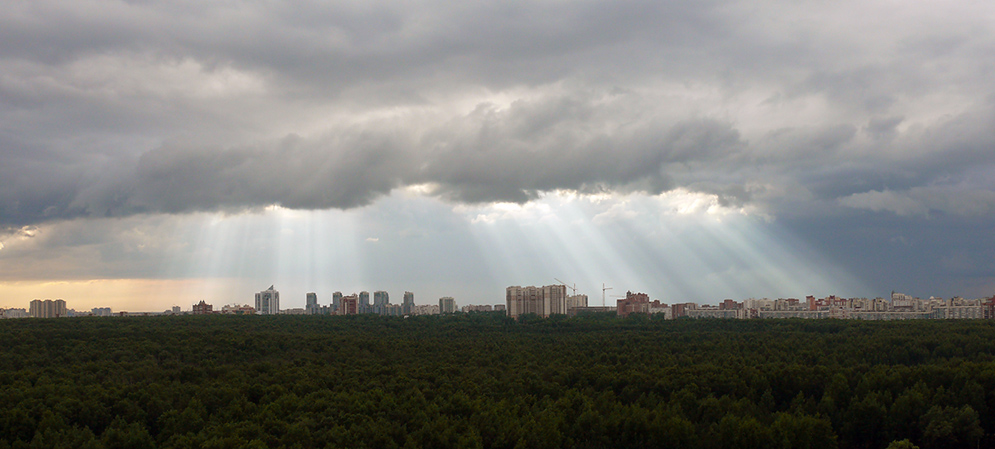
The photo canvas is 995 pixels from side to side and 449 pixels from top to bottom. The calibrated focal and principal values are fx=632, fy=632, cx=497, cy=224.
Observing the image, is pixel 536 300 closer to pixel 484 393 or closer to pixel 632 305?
pixel 632 305

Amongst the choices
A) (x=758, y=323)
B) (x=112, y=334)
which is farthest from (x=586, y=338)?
(x=112, y=334)

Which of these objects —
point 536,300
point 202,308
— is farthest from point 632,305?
point 202,308

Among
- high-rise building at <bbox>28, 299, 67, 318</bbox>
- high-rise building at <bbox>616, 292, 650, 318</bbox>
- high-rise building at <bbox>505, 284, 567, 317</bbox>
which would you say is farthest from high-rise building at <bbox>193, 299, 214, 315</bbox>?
high-rise building at <bbox>616, 292, 650, 318</bbox>

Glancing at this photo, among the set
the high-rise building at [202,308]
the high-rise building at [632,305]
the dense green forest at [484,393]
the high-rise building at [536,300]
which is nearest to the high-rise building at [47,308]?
the high-rise building at [202,308]

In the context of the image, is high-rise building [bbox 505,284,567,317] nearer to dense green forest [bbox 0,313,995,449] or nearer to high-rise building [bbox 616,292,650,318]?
high-rise building [bbox 616,292,650,318]

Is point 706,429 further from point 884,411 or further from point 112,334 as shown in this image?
point 112,334

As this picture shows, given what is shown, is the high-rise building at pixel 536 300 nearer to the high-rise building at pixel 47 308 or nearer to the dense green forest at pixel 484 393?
the dense green forest at pixel 484 393

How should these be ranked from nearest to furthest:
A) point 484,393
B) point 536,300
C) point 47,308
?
point 484,393
point 536,300
point 47,308
